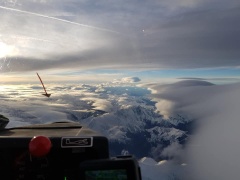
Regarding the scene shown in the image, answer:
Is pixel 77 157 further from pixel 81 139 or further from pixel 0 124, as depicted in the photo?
pixel 0 124

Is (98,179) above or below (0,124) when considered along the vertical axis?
below

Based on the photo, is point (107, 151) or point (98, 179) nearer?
point (98, 179)

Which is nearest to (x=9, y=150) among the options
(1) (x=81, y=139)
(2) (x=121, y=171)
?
(1) (x=81, y=139)

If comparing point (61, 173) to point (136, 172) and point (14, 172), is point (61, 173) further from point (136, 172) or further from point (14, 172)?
point (136, 172)

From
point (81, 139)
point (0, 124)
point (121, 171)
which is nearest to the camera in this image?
point (121, 171)

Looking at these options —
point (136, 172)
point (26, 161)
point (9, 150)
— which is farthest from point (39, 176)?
point (136, 172)

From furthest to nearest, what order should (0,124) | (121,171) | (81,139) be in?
(0,124) < (81,139) < (121,171)

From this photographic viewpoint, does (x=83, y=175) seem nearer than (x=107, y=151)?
Yes

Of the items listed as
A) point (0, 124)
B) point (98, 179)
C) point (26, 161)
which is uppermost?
point (0, 124)

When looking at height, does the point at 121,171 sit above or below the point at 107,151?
below
